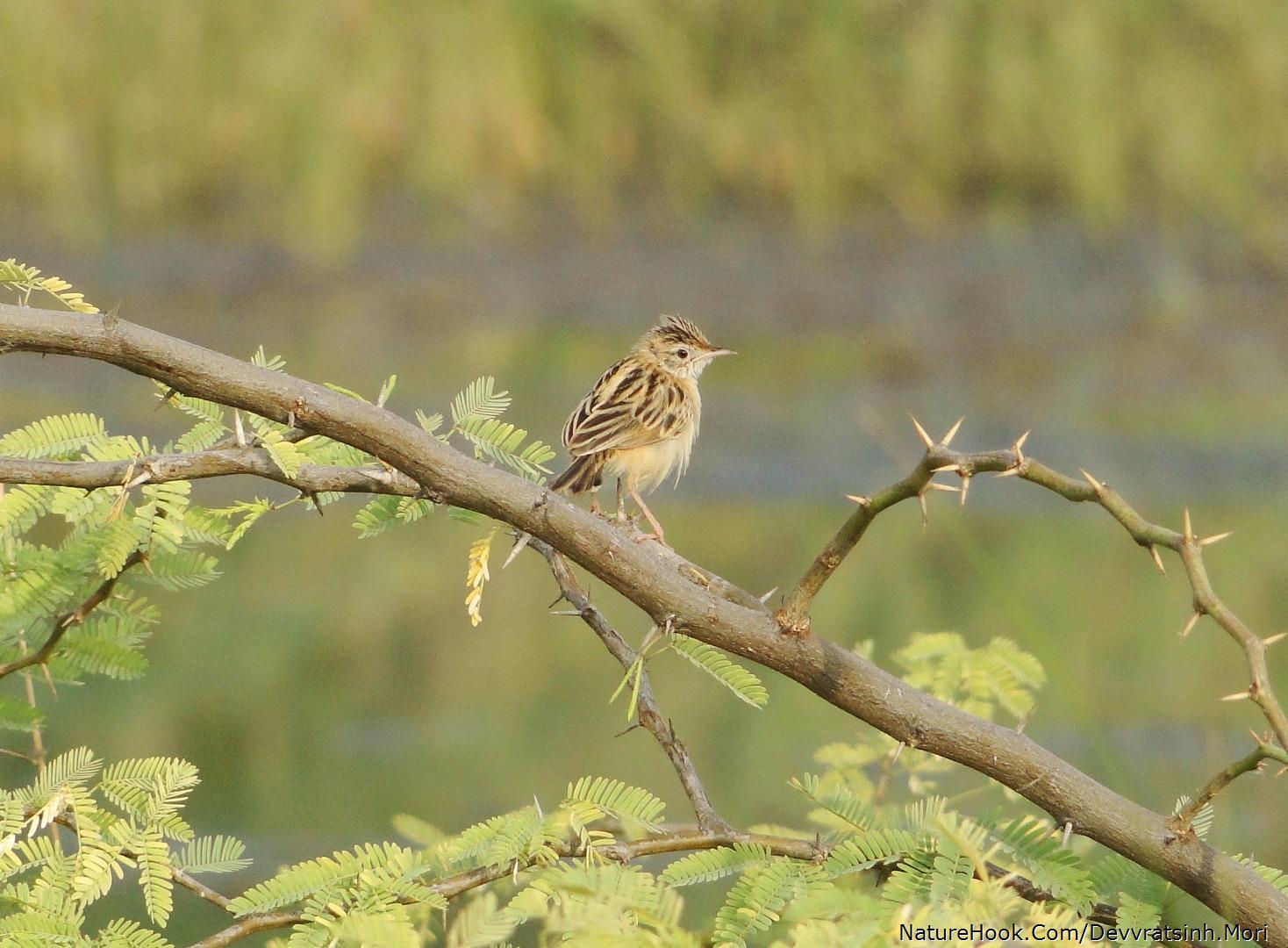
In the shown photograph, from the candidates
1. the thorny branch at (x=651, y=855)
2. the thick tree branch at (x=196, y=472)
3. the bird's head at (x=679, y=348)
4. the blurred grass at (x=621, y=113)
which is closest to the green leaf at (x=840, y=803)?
the thorny branch at (x=651, y=855)

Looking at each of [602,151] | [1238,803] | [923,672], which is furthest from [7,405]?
[923,672]

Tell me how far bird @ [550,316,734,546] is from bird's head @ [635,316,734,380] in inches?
7.7

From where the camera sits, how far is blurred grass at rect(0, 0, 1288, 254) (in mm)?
14781

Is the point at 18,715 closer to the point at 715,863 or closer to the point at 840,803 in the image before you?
the point at 715,863

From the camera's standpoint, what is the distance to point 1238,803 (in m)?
7.34

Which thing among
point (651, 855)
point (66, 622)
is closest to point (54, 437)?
point (66, 622)

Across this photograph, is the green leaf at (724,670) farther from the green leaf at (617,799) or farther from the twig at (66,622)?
the twig at (66,622)

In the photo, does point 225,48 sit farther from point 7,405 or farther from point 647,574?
point 647,574

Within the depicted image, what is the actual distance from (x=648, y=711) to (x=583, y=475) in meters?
2.20

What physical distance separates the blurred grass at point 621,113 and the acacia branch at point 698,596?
1186 centimetres

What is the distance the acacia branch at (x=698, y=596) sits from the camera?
285 centimetres

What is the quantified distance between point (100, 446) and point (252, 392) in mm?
726

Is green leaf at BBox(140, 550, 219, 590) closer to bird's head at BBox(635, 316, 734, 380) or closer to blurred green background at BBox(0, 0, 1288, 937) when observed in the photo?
bird's head at BBox(635, 316, 734, 380)

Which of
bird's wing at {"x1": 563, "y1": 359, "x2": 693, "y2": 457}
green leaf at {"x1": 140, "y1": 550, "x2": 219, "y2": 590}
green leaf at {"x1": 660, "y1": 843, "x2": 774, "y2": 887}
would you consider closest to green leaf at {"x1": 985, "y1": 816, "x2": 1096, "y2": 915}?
green leaf at {"x1": 660, "y1": 843, "x2": 774, "y2": 887}
